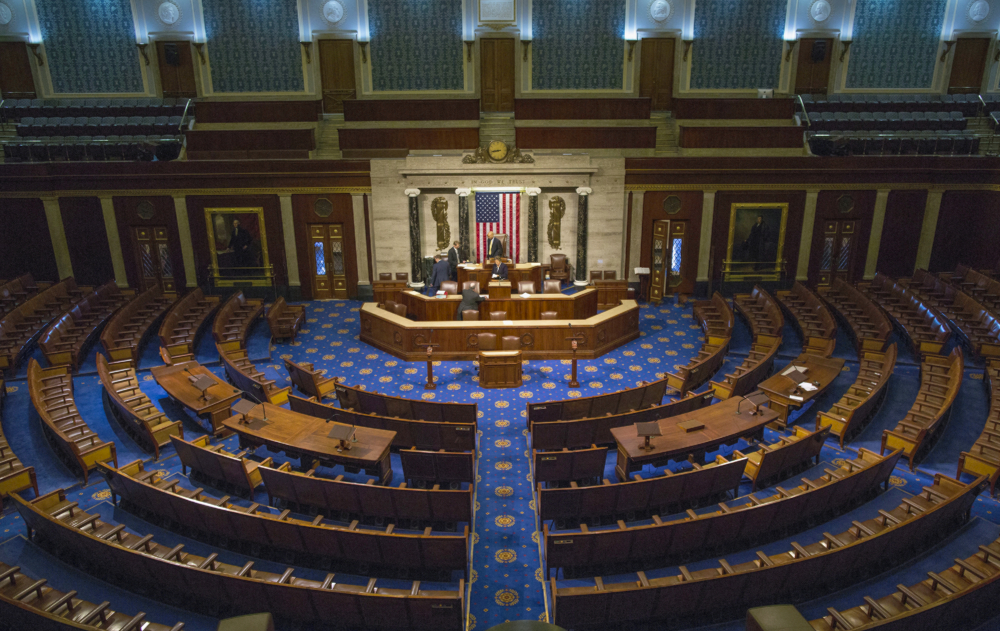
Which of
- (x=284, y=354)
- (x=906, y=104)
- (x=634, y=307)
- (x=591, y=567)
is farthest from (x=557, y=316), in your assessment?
(x=906, y=104)

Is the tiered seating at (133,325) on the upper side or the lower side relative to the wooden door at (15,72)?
lower

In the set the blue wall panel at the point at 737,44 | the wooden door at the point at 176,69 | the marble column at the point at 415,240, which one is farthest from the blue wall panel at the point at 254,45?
the blue wall panel at the point at 737,44

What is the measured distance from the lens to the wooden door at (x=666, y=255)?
610 inches

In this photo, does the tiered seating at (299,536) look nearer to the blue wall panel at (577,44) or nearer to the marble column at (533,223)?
the marble column at (533,223)

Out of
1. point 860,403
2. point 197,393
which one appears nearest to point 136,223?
point 197,393

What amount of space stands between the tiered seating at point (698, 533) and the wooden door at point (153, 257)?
13.3 m

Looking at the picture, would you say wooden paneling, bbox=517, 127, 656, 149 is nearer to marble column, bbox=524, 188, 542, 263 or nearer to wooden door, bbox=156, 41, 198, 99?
marble column, bbox=524, 188, 542, 263

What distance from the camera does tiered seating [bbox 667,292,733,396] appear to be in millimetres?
9961

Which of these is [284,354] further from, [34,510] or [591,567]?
[591,567]

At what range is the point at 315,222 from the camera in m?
15.5

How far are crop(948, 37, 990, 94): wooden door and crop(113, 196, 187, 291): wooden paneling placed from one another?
21338mm

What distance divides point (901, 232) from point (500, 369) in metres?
11.4

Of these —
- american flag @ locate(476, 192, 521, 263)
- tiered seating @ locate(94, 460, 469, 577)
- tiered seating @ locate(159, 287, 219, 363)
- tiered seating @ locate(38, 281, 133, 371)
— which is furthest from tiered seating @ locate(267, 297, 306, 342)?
tiered seating @ locate(94, 460, 469, 577)

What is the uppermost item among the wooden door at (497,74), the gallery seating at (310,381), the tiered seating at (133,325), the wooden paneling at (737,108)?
the wooden door at (497,74)
